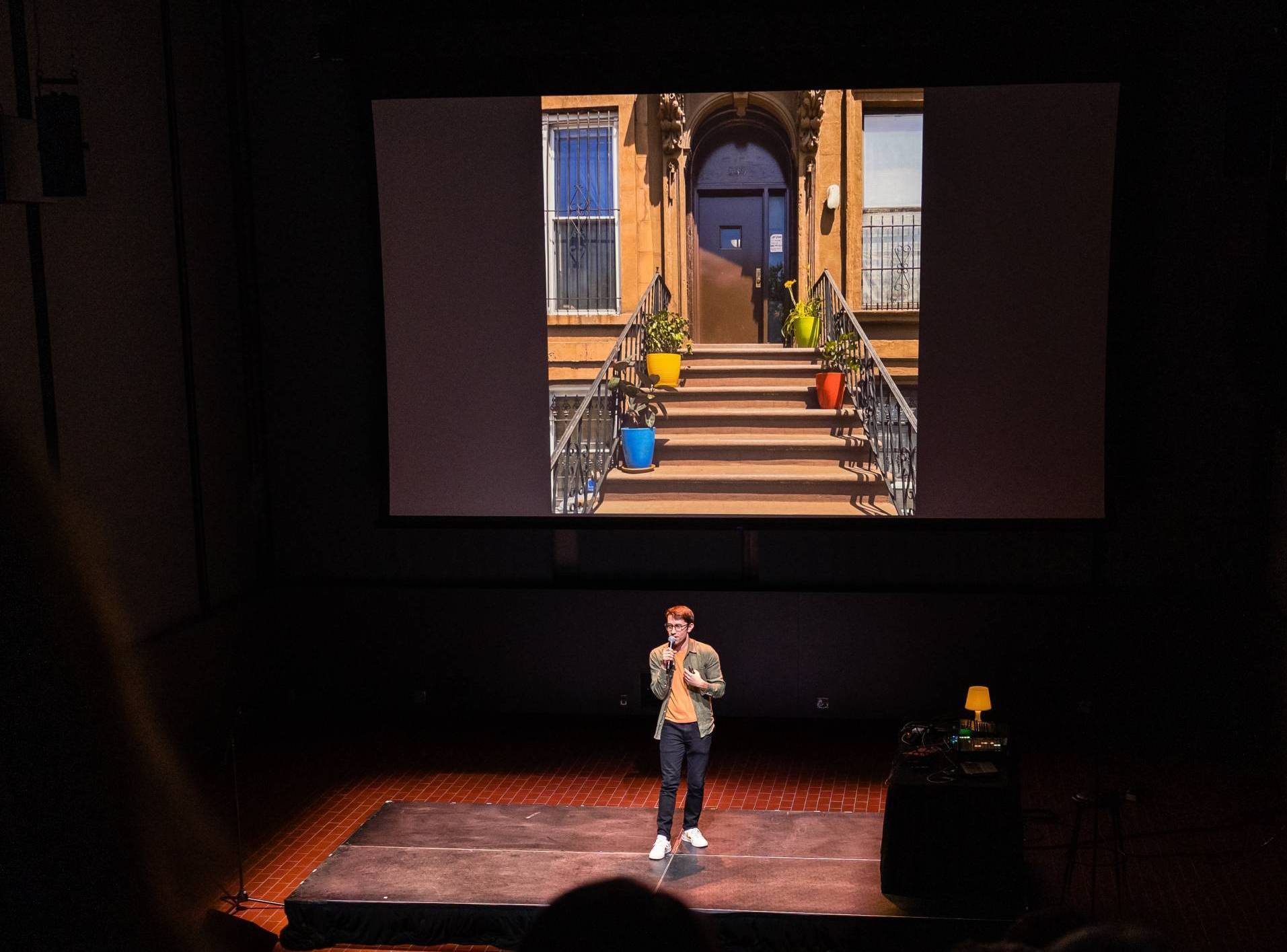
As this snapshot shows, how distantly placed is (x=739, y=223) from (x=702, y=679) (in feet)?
17.2

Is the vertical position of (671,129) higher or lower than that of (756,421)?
higher

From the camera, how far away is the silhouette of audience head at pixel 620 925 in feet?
3.92

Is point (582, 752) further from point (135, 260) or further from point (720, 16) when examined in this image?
point (720, 16)

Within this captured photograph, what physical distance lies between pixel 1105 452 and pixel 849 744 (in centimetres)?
266

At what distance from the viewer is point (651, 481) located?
8.52 m

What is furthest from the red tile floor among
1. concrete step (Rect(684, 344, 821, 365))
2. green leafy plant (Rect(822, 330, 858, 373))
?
concrete step (Rect(684, 344, 821, 365))

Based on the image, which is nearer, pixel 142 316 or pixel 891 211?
pixel 142 316

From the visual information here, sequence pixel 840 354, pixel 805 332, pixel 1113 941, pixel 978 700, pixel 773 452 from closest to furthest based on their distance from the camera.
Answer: pixel 1113 941, pixel 978 700, pixel 773 452, pixel 840 354, pixel 805 332

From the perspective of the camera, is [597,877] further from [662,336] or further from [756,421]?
[662,336]

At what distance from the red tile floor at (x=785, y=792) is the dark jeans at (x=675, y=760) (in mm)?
314

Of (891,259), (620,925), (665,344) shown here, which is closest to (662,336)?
(665,344)

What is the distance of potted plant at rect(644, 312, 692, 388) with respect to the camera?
9234mm

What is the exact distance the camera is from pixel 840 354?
8.90 m

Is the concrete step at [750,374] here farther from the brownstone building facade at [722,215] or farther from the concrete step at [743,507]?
the concrete step at [743,507]
